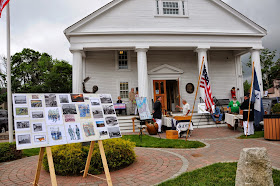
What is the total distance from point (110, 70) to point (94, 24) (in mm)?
3574

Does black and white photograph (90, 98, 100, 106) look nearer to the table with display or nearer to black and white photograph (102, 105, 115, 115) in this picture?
black and white photograph (102, 105, 115, 115)

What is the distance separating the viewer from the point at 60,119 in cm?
378

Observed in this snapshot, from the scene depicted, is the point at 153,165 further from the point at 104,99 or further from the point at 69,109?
the point at 69,109

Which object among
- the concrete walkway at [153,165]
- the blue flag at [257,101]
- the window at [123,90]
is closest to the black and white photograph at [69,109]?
the concrete walkway at [153,165]

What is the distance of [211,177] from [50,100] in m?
3.46

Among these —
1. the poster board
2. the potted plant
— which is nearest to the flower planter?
the potted plant

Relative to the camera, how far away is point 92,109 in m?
4.23

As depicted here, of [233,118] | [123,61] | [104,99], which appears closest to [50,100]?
[104,99]

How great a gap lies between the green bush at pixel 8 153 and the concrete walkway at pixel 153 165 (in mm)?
300

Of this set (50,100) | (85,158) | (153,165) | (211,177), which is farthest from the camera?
(153,165)

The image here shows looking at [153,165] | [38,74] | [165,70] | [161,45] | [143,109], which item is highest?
[38,74]

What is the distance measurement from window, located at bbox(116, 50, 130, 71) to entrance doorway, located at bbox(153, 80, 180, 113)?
8.44ft

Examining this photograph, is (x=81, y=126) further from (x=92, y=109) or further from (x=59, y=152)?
(x=59, y=152)

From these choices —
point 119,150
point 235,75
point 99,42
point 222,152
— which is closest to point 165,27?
point 99,42
